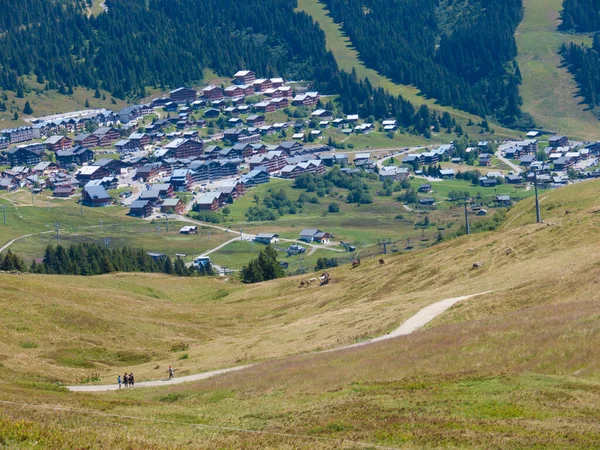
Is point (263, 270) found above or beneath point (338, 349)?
beneath

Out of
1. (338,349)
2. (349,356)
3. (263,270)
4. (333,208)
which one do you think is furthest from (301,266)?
(349,356)

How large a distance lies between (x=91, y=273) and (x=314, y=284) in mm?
40937

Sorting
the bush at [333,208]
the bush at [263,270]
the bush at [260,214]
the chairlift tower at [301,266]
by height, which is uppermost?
the bush at [263,270]

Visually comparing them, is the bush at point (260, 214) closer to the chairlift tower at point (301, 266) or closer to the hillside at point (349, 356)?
the chairlift tower at point (301, 266)

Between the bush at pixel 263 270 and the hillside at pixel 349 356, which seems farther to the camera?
the bush at pixel 263 270

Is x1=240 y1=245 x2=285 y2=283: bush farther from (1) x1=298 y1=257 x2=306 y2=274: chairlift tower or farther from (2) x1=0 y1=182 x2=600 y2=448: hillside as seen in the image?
(2) x1=0 y1=182 x2=600 y2=448: hillside

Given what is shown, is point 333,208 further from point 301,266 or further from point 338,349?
point 338,349

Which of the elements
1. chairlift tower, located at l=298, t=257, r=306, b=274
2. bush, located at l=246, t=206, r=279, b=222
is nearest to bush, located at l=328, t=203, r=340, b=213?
bush, located at l=246, t=206, r=279, b=222

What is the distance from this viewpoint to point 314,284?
101438 mm

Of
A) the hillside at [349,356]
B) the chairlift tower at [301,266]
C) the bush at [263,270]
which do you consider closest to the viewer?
the hillside at [349,356]

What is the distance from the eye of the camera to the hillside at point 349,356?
117ft

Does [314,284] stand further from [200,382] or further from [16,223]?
[16,223]

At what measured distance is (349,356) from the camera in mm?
51938

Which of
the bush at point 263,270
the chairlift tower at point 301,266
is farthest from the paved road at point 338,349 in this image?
the chairlift tower at point 301,266
